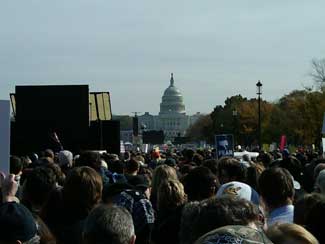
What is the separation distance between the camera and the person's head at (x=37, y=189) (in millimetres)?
6938

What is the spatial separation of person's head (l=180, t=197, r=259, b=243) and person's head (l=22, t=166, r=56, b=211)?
3431 millimetres

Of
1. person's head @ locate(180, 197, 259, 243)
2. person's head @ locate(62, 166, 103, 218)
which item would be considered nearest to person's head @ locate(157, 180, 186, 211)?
person's head @ locate(62, 166, 103, 218)

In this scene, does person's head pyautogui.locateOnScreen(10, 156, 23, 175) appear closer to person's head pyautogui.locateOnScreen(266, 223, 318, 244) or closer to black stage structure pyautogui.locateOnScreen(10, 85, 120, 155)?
person's head pyautogui.locateOnScreen(266, 223, 318, 244)

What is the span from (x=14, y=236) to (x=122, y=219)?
2.13 ft

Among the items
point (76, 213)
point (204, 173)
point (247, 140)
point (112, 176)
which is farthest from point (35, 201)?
point (247, 140)

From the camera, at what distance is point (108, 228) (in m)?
4.21

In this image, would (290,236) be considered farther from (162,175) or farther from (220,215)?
(162,175)

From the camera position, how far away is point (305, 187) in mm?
11375

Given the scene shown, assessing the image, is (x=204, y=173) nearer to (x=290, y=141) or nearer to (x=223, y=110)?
(x=290, y=141)

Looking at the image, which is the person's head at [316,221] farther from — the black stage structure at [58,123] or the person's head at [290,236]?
the black stage structure at [58,123]

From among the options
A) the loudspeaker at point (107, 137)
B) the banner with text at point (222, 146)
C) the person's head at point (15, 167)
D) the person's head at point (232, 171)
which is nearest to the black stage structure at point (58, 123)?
the loudspeaker at point (107, 137)

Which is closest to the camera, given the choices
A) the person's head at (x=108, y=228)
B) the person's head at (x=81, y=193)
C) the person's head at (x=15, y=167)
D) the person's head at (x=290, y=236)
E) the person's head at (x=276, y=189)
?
the person's head at (x=290, y=236)

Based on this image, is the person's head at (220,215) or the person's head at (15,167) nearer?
the person's head at (220,215)

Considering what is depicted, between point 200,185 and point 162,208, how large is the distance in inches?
19.0
